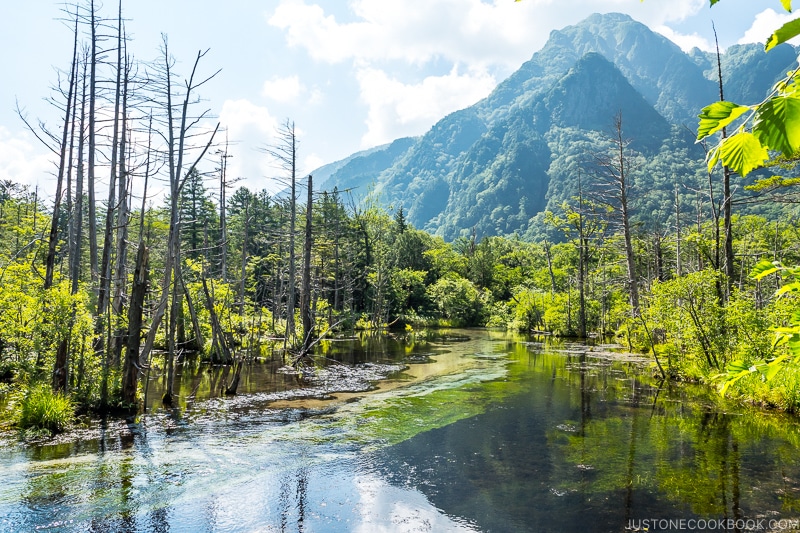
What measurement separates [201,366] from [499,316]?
1368 inches

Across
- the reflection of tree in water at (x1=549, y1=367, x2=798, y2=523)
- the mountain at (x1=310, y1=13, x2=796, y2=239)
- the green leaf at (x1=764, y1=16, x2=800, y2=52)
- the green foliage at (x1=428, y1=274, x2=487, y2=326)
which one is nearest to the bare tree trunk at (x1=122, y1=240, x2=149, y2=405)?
the reflection of tree in water at (x1=549, y1=367, x2=798, y2=523)

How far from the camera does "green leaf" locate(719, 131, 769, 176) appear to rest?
42.9 inches

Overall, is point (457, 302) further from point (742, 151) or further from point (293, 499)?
point (742, 151)

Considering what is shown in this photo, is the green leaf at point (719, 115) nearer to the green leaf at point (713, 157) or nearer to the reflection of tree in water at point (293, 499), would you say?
the green leaf at point (713, 157)

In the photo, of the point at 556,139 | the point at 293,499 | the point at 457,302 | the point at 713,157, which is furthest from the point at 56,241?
the point at 556,139

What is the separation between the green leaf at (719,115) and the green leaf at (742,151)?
0.05 meters

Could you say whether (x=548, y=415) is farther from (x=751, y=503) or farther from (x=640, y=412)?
(x=751, y=503)

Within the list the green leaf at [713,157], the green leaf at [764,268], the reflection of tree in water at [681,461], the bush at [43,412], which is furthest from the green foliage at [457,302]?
the green leaf at [713,157]

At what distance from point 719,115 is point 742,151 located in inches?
5.5

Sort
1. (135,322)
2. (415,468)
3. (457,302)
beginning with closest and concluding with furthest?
(415,468)
(135,322)
(457,302)

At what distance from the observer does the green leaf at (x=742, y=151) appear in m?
1.09

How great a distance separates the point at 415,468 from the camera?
794cm

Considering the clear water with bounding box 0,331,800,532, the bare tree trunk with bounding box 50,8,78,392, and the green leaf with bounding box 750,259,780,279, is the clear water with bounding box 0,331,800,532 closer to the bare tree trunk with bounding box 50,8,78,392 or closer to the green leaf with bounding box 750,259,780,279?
the bare tree trunk with bounding box 50,8,78,392

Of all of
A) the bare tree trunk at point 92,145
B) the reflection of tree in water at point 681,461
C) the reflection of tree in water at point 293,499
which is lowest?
the reflection of tree in water at point 293,499
